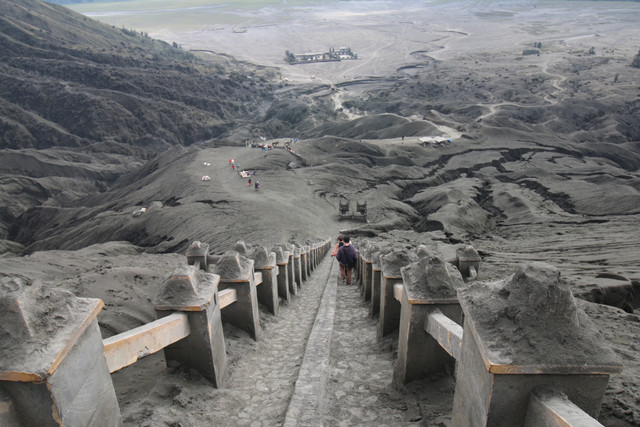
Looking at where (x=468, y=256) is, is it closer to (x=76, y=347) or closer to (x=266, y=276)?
(x=266, y=276)

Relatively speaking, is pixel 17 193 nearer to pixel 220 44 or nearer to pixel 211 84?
pixel 211 84

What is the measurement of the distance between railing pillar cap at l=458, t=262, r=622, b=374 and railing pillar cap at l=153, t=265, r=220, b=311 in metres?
2.37

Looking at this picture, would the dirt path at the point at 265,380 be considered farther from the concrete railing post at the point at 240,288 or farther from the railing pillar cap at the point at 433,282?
the railing pillar cap at the point at 433,282

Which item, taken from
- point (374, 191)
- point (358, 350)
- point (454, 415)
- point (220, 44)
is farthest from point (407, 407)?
point (220, 44)

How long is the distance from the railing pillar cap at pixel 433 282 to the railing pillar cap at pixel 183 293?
6.25 ft

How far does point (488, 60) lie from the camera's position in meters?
91.4

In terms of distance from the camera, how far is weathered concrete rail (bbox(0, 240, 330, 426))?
6.71 feet

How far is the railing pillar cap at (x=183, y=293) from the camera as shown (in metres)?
3.51

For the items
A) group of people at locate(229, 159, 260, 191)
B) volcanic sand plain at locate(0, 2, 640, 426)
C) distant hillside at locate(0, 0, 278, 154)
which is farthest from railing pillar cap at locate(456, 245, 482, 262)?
distant hillside at locate(0, 0, 278, 154)

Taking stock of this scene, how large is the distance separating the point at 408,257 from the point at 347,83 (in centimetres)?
8198

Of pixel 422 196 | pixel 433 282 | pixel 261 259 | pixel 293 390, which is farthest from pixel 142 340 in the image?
pixel 422 196

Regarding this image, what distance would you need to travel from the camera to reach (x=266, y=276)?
6.06 metres

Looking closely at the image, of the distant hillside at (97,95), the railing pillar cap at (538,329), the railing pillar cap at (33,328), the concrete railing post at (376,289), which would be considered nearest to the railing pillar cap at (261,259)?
the concrete railing post at (376,289)

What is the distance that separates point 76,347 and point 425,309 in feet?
8.65
